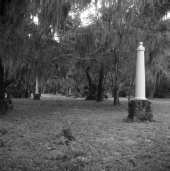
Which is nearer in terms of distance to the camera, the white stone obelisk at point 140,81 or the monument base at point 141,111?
the monument base at point 141,111

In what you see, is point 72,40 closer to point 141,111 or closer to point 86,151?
point 141,111

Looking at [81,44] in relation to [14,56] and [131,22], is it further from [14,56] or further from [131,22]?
[14,56]

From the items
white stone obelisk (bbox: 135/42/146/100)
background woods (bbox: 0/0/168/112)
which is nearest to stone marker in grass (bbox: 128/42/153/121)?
white stone obelisk (bbox: 135/42/146/100)

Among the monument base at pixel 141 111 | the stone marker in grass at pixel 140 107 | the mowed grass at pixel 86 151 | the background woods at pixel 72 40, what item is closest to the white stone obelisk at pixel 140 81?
the stone marker in grass at pixel 140 107

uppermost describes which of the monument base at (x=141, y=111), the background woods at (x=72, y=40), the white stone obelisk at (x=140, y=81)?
the background woods at (x=72, y=40)

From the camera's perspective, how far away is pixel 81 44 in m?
14.3

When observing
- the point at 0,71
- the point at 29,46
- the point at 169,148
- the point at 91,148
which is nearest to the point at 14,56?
the point at 29,46

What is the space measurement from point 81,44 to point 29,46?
589 centimetres

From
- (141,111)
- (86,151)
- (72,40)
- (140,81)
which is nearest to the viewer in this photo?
(86,151)

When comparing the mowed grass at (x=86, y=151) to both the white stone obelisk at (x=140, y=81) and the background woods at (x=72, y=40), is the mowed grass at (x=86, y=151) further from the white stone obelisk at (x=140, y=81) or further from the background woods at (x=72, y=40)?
the background woods at (x=72, y=40)

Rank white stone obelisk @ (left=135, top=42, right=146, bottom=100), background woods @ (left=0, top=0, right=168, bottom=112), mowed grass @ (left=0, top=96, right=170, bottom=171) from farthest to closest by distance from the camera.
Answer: white stone obelisk @ (left=135, top=42, right=146, bottom=100) < background woods @ (left=0, top=0, right=168, bottom=112) < mowed grass @ (left=0, top=96, right=170, bottom=171)

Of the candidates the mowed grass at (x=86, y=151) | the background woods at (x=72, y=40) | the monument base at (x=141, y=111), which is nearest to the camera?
the mowed grass at (x=86, y=151)

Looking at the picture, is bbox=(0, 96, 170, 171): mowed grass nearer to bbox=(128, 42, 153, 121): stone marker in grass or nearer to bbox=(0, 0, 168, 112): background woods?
bbox=(128, 42, 153, 121): stone marker in grass

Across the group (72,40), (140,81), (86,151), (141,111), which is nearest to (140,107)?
(141,111)
